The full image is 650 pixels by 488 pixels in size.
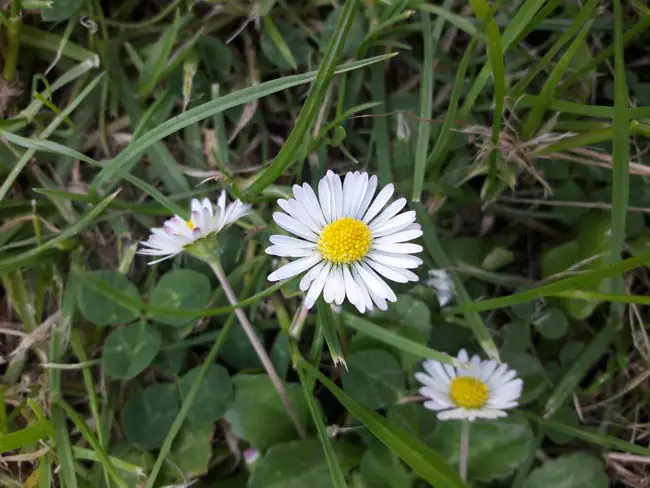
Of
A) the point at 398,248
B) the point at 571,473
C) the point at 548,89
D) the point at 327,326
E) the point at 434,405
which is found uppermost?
the point at 548,89

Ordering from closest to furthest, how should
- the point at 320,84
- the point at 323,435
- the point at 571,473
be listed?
the point at 320,84 < the point at 323,435 < the point at 571,473

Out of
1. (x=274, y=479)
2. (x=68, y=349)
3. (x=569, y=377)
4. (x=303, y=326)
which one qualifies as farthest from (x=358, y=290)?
(x=68, y=349)

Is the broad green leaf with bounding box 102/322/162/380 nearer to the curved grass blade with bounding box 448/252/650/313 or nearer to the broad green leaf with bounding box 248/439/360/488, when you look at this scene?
the broad green leaf with bounding box 248/439/360/488

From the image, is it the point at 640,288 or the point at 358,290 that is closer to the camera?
the point at 358,290

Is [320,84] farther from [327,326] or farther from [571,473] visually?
[571,473]

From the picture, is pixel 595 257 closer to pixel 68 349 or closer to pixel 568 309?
pixel 568 309

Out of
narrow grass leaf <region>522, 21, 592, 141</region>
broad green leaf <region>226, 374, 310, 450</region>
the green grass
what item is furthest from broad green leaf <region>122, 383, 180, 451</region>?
narrow grass leaf <region>522, 21, 592, 141</region>

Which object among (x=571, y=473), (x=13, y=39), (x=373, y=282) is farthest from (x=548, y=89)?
(x=13, y=39)
